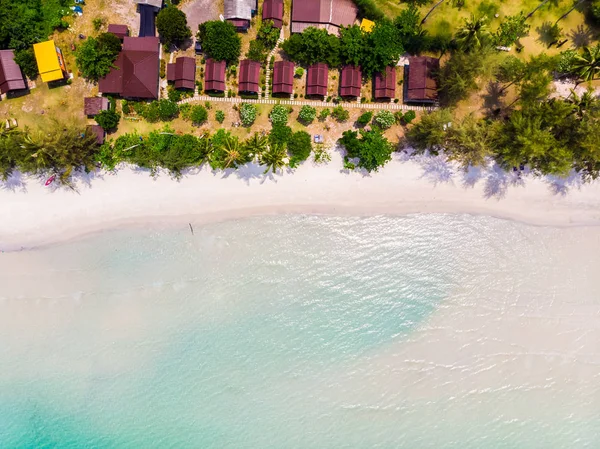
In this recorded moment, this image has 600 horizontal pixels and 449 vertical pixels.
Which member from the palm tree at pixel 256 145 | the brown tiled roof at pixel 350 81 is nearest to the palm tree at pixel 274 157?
the palm tree at pixel 256 145

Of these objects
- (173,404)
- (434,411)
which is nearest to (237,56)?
(173,404)

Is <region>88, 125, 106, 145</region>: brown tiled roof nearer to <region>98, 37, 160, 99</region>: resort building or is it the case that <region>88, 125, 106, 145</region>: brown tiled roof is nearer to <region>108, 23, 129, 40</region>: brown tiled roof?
<region>98, 37, 160, 99</region>: resort building

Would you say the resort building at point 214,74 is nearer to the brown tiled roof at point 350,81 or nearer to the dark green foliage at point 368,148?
the brown tiled roof at point 350,81

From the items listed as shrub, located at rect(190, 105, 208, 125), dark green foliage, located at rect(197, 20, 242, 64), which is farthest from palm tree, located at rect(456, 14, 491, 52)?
shrub, located at rect(190, 105, 208, 125)

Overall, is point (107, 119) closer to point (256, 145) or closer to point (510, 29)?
point (256, 145)

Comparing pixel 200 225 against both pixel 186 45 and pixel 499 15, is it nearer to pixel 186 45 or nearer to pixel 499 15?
pixel 186 45

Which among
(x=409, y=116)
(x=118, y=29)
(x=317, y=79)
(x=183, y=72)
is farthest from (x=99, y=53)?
(x=409, y=116)
